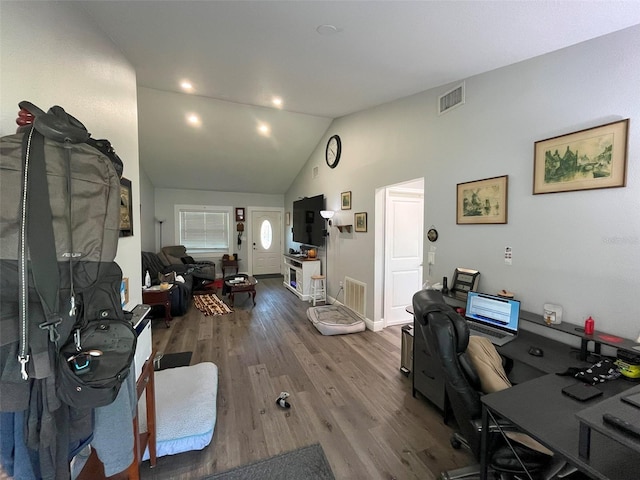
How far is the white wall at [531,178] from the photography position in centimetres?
155

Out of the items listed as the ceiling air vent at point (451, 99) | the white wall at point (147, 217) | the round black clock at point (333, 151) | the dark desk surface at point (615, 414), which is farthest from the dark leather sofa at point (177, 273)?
the dark desk surface at point (615, 414)

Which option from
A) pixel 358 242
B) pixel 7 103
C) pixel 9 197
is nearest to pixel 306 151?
pixel 358 242

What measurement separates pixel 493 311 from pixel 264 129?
465 cm

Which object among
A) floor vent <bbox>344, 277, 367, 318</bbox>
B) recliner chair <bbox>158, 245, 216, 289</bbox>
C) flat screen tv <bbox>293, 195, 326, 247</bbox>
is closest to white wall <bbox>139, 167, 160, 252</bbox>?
recliner chair <bbox>158, 245, 216, 289</bbox>

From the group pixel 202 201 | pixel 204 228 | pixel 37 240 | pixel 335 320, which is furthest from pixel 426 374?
pixel 202 201

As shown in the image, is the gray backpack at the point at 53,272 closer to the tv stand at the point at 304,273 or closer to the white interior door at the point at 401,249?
the white interior door at the point at 401,249

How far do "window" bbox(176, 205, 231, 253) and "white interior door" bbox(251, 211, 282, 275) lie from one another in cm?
78

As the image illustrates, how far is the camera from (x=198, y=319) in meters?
4.34

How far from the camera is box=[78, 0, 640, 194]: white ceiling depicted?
1.57 meters

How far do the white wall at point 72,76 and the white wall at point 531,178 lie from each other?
2834mm

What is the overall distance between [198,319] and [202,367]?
1.93m

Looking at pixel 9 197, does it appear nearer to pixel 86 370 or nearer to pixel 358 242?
pixel 86 370

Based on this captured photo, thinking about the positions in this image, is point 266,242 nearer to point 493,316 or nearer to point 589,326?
point 493,316

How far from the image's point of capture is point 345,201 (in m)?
Result: 4.52
